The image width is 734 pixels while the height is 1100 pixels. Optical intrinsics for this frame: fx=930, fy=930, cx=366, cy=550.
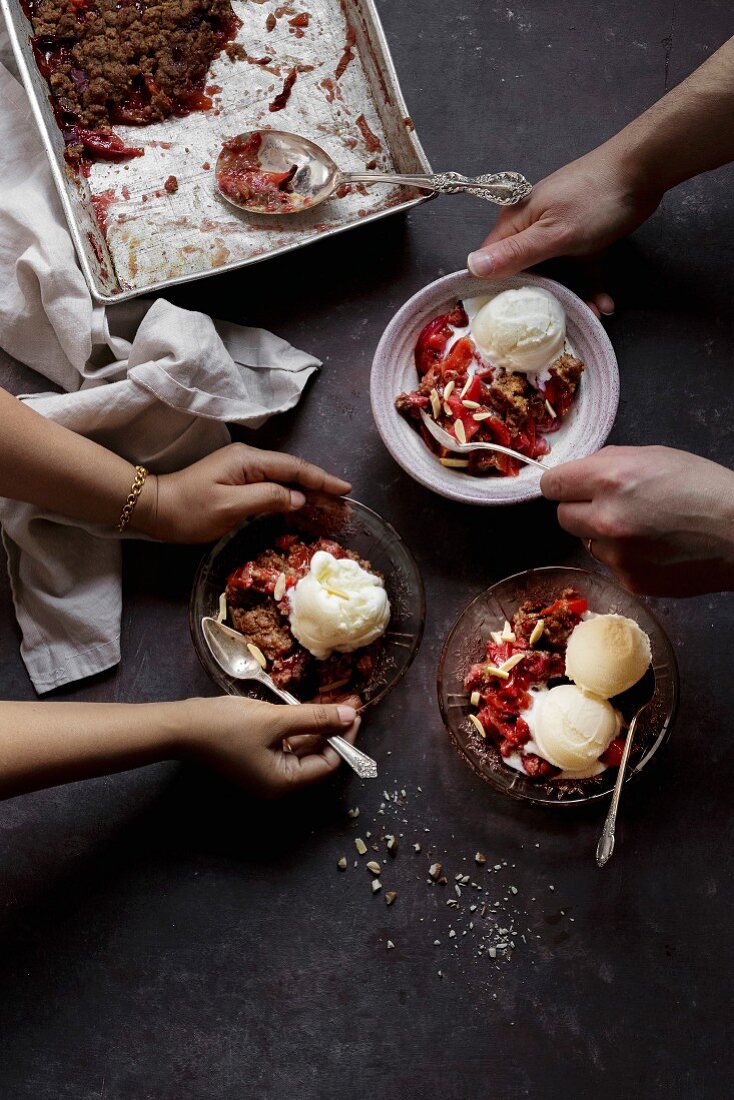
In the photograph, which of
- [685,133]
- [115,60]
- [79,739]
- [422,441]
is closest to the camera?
[79,739]

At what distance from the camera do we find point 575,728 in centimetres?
194

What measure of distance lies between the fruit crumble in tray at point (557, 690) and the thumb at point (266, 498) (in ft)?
1.78

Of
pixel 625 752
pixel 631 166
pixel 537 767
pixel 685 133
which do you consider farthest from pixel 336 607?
pixel 685 133

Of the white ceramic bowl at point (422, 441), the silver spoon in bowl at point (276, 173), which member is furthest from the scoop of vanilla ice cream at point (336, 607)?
the silver spoon in bowl at point (276, 173)

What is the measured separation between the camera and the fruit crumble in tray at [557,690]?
195cm

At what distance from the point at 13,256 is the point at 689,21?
1711 millimetres

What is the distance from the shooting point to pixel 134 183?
2230 millimetres

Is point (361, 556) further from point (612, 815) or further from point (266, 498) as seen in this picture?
point (612, 815)

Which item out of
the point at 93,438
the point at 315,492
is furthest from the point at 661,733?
the point at 93,438

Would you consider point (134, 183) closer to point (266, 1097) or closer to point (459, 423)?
point (459, 423)

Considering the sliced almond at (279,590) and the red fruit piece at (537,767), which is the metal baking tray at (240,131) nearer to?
the sliced almond at (279,590)

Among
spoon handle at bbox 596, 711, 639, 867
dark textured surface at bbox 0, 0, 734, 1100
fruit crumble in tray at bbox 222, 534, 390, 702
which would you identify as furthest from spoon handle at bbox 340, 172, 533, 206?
spoon handle at bbox 596, 711, 639, 867

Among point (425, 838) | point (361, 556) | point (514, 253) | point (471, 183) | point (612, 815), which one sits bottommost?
point (425, 838)

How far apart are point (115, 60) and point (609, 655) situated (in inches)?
70.0
